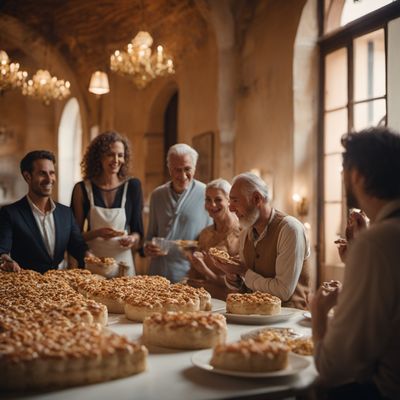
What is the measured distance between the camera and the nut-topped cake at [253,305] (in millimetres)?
Answer: 3156

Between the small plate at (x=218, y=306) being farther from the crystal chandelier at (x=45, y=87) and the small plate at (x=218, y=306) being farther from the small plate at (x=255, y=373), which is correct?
the crystal chandelier at (x=45, y=87)

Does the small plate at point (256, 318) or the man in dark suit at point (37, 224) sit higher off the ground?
the man in dark suit at point (37, 224)

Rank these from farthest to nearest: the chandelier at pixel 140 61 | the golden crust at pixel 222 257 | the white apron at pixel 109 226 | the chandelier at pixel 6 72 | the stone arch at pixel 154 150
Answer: the stone arch at pixel 154 150 → the chandelier at pixel 6 72 → the chandelier at pixel 140 61 → the white apron at pixel 109 226 → the golden crust at pixel 222 257

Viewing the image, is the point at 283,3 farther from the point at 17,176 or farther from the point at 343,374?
the point at 17,176

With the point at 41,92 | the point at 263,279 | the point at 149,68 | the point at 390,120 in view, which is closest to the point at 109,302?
the point at 263,279

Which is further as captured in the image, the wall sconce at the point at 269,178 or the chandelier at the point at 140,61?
the chandelier at the point at 140,61

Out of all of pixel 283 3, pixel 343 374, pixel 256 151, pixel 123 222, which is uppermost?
pixel 283 3

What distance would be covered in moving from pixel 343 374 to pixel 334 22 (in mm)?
6875

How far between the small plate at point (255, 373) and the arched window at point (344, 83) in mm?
4947

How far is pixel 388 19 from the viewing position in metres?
6.90

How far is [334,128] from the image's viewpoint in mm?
8086

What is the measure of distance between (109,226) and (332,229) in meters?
3.70

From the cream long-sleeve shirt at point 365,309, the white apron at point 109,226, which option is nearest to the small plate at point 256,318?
the cream long-sleeve shirt at point 365,309

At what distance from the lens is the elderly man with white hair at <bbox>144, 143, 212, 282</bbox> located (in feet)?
17.7
